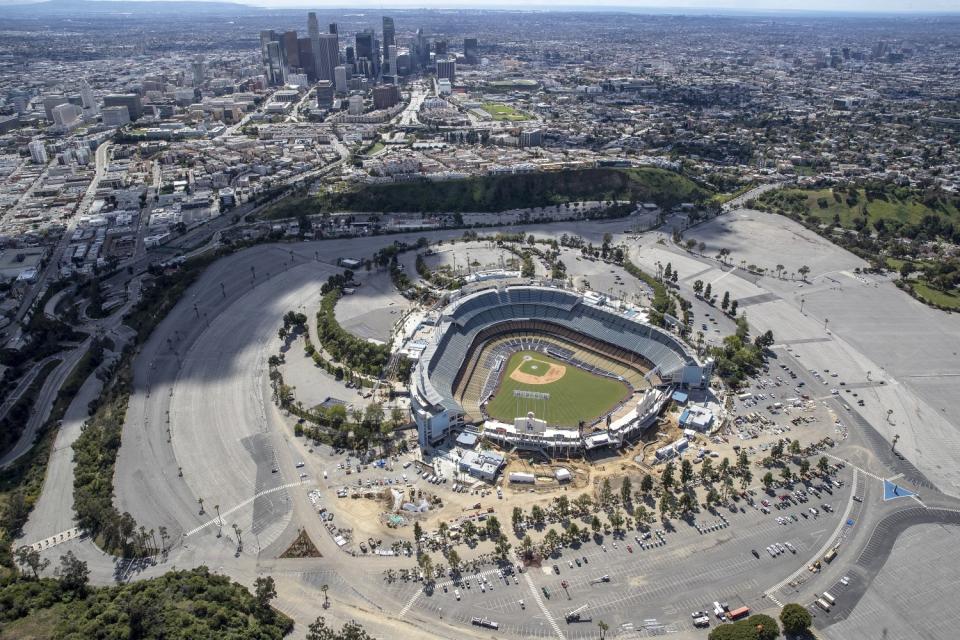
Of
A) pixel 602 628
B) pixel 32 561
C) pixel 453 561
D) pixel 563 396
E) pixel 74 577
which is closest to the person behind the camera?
pixel 602 628

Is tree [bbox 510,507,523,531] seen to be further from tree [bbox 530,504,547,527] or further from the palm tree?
the palm tree

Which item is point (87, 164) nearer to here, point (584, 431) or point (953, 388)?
point (584, 431)

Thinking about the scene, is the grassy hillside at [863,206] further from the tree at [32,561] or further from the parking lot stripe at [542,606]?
the tree at [32,561]

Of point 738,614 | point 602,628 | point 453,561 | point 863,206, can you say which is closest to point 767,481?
point 738,614

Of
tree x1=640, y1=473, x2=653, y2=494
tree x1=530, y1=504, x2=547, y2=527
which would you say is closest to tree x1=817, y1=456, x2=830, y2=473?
tree x1=640, y1=473, x2=653, y2=494

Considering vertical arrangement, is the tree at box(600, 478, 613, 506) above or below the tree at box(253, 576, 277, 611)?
above

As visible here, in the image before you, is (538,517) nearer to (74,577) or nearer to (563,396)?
(563,396)
